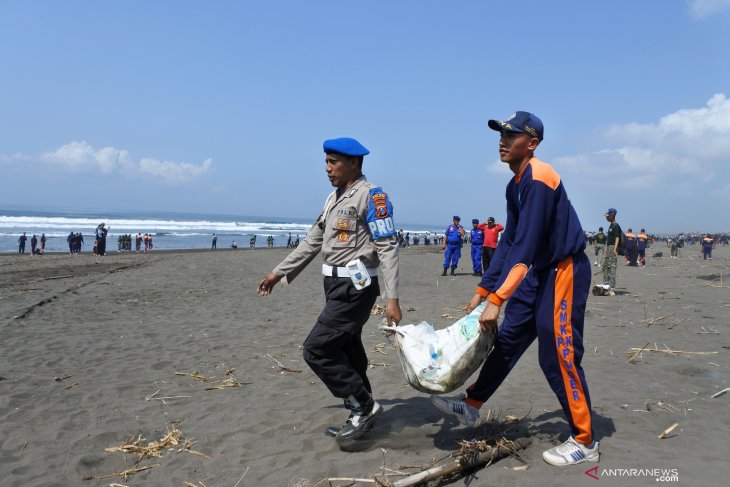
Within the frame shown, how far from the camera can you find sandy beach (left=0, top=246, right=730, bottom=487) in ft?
10.7

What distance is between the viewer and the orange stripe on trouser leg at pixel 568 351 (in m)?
2.96

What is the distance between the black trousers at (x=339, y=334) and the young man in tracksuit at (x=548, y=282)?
925mm

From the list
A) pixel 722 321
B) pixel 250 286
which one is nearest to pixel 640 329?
pixel 722 321

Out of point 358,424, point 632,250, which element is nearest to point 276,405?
point 358,424

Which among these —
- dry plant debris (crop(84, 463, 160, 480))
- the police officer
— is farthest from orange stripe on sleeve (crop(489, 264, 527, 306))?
dry plant debris (crop(84, 463, 160, 480))

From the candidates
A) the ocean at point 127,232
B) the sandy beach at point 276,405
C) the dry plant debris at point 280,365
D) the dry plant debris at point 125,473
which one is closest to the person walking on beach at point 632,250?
the sandy beach at point 276,405

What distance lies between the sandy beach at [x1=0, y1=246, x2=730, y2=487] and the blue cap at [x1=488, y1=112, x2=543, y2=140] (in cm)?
199

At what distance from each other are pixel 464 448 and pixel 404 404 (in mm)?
1461

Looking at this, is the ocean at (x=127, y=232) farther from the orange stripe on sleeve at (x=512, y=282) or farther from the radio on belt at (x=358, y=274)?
the orange stripe on sleeve at (x=512, y=282)

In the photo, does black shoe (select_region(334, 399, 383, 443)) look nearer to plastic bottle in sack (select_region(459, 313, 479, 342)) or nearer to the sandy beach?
the sandy beach

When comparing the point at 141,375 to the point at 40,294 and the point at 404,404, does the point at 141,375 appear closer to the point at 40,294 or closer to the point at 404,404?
the point at 404,404

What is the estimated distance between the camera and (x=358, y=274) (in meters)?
3.49

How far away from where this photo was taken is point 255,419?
4.26m

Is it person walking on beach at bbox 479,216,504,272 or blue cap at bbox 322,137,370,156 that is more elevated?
blue cap at bbox 322,137,370,156
